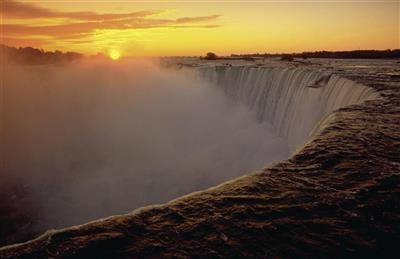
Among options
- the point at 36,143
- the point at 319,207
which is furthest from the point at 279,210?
the point at 36,143

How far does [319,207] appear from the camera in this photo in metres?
4.54

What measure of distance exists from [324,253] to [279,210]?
0.93 m

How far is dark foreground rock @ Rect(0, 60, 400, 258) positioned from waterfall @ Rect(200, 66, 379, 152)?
12.1 feet

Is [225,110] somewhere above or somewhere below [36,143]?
above

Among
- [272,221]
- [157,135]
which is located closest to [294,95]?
[157,135]

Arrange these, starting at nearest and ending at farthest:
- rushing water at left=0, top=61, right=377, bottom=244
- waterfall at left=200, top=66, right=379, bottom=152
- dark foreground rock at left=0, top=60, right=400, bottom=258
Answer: dark foreground rock at left=0, top=60, right=400, bottom=258 → waterfall at left=200, top=66, right=379, bottom=152 → rushing water at left=0, top=61, right=377, bottom=244

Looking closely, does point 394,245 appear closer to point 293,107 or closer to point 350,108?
point 350,108

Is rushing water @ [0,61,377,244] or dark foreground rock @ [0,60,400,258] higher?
dark foreground rock @ [0,60,400,258]

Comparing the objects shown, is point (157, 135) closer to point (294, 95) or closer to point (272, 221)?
point (294, 95)

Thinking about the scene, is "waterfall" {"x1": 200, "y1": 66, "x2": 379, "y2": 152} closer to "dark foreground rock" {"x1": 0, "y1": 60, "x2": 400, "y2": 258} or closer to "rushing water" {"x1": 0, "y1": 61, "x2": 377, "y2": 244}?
"rushing water" {"x1": 0, "y1": 61, "x2": 377, "y2": 244}

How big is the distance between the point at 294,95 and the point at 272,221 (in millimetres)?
18697

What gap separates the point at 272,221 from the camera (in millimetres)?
4238

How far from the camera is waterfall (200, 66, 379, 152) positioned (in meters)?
15.2

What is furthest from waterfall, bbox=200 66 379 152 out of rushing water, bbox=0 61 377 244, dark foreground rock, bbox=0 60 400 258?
dark foreground rock, bbox=0 60 400 258
